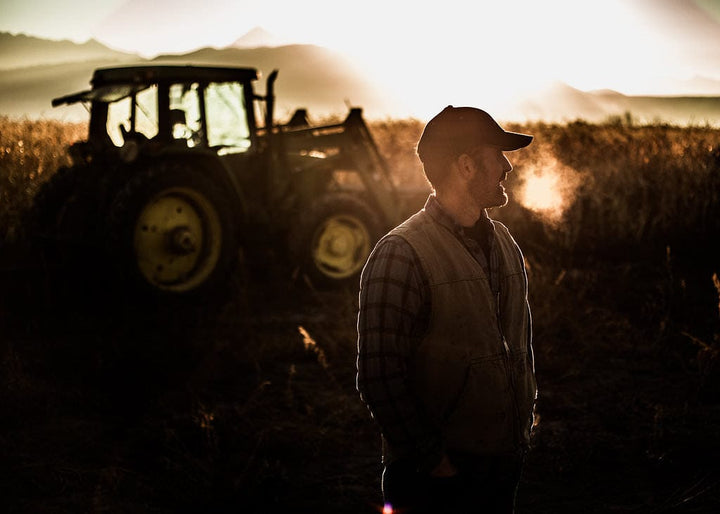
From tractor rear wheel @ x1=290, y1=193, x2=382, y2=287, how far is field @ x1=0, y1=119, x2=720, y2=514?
0.29 metres

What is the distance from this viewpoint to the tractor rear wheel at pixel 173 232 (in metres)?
6.65

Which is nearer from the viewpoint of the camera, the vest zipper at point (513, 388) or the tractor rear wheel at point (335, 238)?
the vest zipper at point (513, 388)

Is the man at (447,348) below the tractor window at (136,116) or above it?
below

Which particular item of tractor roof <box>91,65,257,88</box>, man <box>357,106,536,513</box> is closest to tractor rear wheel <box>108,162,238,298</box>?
tractor roof <box>91,65,257,88</box>

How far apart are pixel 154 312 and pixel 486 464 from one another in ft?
17.7

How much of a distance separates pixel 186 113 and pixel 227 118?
1.67 feet

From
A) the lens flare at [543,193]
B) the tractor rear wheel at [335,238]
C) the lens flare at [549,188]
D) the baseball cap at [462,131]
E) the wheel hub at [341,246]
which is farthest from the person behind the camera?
the lens flare at [543,193]

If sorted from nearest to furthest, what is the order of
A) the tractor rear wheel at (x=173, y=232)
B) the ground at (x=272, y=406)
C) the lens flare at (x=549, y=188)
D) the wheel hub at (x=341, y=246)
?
the ground at (x=272, y=406) < the tractor rear wheel at (x=173, y=232) < the wheel hub at (x=341, y=246) < the lens flare at (x=549, y=188)

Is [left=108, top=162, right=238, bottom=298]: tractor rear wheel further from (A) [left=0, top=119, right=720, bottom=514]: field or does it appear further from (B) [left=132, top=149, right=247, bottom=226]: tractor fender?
(A) [left=0, top=119, right=720, bottom=514]: field

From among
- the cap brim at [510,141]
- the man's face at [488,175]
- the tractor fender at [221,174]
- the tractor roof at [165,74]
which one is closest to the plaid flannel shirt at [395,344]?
the man's face at [488,175]

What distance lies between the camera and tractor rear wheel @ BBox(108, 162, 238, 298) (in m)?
6.65

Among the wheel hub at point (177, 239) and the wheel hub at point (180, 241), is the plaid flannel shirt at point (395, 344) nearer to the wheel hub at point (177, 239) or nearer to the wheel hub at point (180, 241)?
the wheel hub at point (177, 239)

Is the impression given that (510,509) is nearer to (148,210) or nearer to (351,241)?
(148,210)

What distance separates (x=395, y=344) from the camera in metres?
2.06
